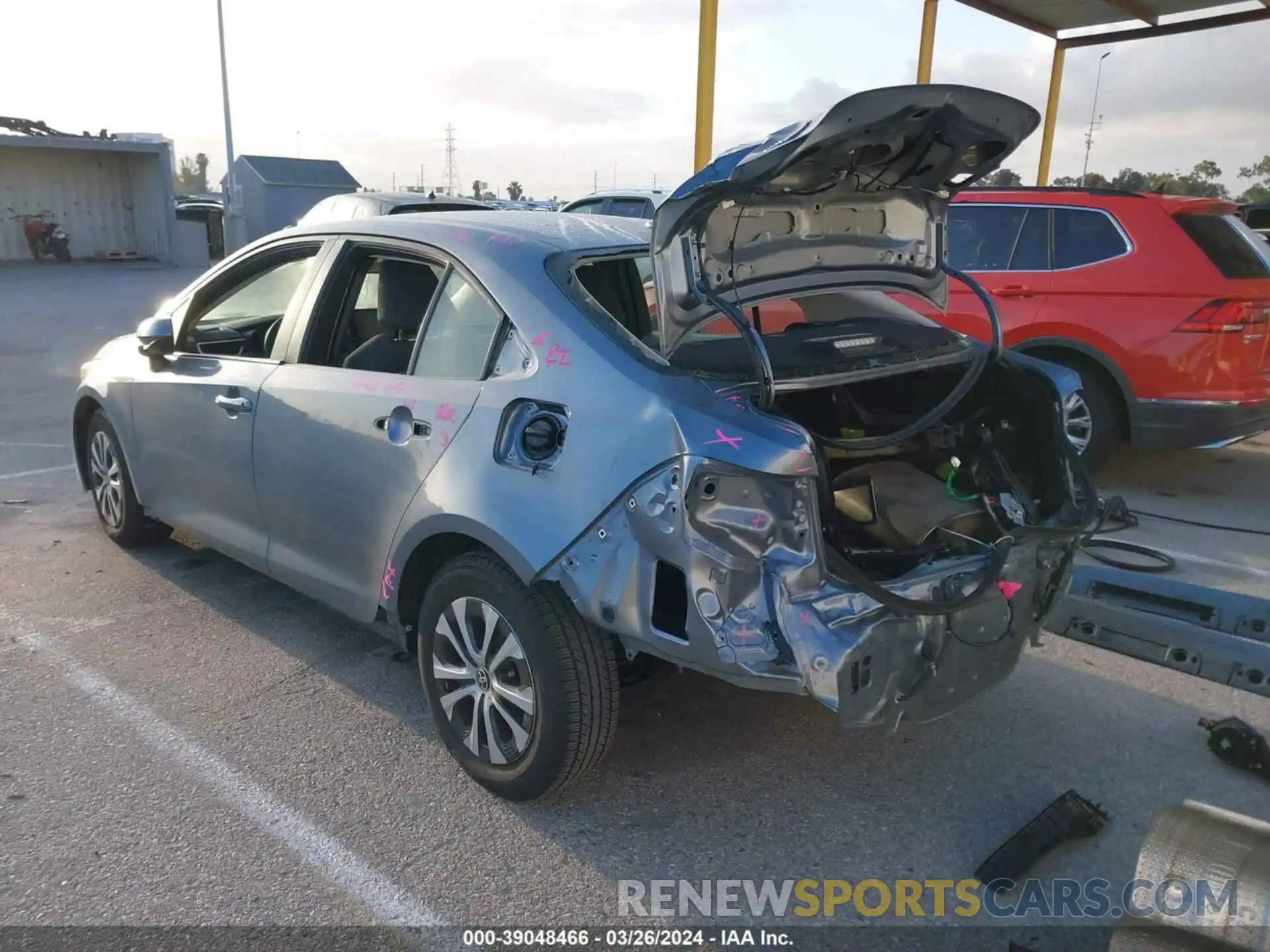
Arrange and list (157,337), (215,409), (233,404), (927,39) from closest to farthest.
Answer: (233,404), (215,409), (157,337), (927,39)

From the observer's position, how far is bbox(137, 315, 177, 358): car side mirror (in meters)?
4.35

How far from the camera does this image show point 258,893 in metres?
2.68

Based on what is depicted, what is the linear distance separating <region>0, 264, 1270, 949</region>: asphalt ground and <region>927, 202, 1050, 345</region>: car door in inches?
125

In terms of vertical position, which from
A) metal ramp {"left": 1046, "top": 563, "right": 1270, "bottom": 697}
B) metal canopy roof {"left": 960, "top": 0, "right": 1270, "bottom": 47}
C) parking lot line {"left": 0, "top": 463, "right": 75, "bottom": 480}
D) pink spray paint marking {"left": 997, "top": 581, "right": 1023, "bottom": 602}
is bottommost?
parking lot line {"left": 0, "top": 463, "right": 75, "bottom": 480}

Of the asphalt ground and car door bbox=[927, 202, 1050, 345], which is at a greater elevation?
car door bbox=[927, 202, 1050, 345]

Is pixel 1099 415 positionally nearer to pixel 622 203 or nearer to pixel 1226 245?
pixel 1226 245

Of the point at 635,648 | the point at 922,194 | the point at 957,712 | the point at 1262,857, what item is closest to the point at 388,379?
the point at 635,648

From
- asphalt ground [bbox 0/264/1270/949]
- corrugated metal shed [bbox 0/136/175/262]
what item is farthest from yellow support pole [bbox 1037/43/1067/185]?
corrugated metal shed [bbox 0/136/175/262]

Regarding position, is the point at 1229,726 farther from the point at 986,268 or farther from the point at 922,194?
the point at 986,268

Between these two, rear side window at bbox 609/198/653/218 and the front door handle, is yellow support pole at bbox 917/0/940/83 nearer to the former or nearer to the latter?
rear side window at bbox 609/198/653/218

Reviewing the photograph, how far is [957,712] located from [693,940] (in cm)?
153

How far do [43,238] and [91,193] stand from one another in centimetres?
208

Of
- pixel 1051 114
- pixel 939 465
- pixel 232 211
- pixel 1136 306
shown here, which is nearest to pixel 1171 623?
pixel 939 465

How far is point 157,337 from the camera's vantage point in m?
4.36
